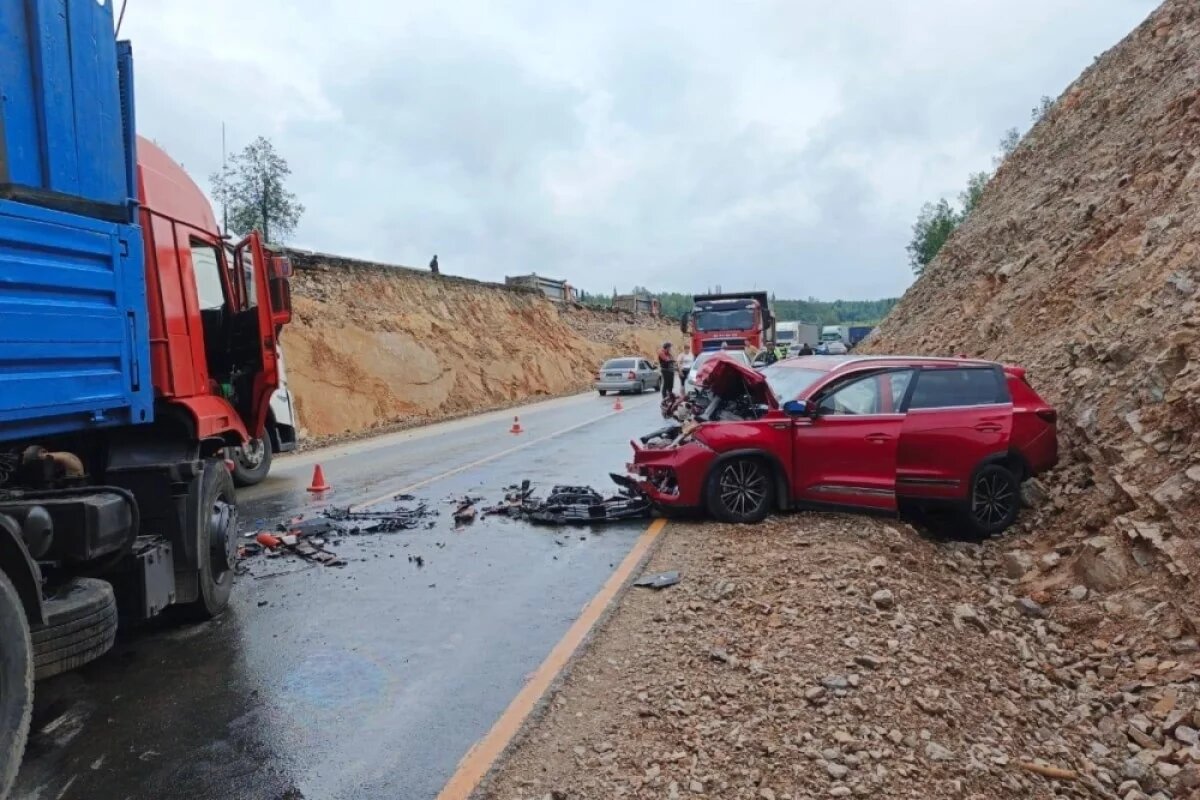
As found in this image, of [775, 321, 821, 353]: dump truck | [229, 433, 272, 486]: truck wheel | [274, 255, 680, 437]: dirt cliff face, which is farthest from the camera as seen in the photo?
[775, 321, 821, 353]: dump truck

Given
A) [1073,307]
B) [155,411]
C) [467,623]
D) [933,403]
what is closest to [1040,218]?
[1073,307]

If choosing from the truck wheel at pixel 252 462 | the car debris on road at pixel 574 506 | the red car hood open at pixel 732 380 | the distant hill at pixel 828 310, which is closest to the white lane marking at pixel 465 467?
the car debris on road at pixel 574 506

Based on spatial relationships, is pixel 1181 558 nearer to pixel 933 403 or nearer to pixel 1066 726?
pixel 1066 726

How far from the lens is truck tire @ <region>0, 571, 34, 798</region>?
129 inches

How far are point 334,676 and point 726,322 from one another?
22.2m

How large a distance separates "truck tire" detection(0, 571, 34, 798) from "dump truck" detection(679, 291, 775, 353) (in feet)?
74.2

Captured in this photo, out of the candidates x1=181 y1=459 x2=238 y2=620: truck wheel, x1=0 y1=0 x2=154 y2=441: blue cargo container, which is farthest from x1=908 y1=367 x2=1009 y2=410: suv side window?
x1=0 y1=0 x2=154 y2=441: blue cargo container

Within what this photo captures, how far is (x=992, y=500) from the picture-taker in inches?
300

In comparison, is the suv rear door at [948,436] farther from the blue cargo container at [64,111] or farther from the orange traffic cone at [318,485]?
the orange traffic cone at [318,485]

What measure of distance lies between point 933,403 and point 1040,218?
33.4ft

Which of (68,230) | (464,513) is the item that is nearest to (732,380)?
(464,513)

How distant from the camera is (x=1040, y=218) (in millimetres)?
15703

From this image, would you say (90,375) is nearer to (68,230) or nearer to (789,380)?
(68,230)

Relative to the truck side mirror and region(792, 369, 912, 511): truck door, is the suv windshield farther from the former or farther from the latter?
the truck side mirror
